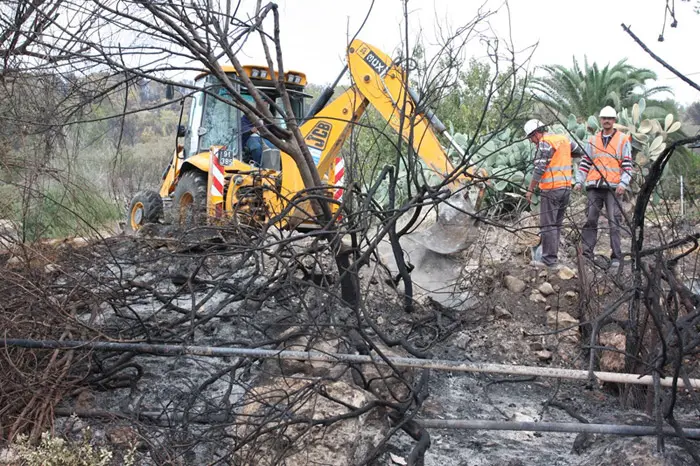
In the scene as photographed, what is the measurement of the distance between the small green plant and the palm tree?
50.6ft

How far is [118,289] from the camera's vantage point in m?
5.33

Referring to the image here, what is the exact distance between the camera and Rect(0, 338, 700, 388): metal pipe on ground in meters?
3.38

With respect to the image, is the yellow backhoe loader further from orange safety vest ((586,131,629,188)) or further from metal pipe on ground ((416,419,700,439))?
metal pipe on ground ((416,419,700,439))

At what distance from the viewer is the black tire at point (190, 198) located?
7.89m

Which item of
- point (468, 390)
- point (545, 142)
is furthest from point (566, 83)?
point (468, 390)

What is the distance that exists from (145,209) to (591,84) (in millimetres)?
12108

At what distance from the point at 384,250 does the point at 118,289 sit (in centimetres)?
297

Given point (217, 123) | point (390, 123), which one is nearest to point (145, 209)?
point (217, 123)

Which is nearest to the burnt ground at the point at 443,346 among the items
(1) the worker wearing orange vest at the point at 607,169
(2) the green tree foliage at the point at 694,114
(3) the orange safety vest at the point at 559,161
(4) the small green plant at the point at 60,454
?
(4) the small green plant at the point at 60,454

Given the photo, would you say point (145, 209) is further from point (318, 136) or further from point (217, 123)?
point (318, 136)

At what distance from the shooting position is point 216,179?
783 centimetres

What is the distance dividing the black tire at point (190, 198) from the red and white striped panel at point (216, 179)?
0.22 metres

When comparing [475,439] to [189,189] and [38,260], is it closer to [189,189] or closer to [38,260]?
[38,260]

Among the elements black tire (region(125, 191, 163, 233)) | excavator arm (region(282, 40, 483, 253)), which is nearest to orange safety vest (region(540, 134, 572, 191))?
excavator arm (region(282, 40, 483, 253))
